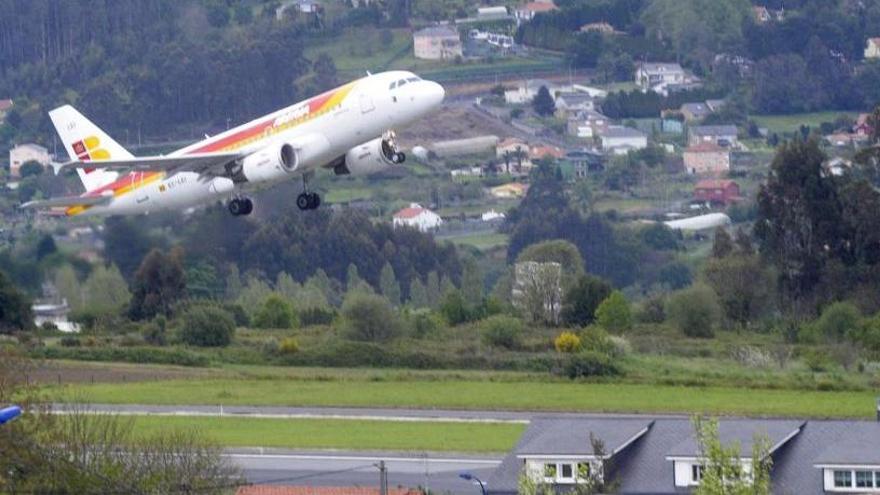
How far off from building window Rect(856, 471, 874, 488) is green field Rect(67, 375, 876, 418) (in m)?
15.9

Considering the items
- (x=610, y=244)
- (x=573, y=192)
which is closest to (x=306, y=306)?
(x=610, y=244)

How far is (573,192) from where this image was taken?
175250mm

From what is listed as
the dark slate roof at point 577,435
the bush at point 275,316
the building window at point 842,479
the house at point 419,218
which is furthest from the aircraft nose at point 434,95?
the house at point 419,218

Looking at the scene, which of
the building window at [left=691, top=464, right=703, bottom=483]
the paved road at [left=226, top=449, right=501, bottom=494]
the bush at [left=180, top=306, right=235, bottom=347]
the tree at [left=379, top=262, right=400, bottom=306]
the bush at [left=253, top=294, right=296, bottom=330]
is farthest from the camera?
the tree at [left=379, top=262, right=400, bottom=306]

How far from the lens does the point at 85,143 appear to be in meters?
76.7

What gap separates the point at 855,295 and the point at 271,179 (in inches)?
1569

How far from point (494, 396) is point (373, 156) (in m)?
7.81

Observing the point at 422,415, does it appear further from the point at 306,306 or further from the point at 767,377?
the point at 306,306

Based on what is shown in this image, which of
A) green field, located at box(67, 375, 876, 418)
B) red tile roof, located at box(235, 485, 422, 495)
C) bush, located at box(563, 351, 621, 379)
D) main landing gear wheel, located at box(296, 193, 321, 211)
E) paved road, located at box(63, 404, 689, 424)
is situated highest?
main landing gear wheel, located at box(296, 193, 321, 211)

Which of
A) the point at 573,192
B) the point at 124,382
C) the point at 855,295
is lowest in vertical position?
the point at 573,192

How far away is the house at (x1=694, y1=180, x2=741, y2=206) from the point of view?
170875 millimetres

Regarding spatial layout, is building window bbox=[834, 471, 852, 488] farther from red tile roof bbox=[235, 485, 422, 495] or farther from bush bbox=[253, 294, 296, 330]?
bush bbox=[253, 294, 296, 330]

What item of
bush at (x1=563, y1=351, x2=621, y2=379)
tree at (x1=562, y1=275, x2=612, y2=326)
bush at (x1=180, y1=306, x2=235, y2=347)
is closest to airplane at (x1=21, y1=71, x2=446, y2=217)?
bush at (x1=563, y1=351, x2=621, y2=379)

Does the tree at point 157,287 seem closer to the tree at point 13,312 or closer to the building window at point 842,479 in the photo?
the tree at point 13,312
